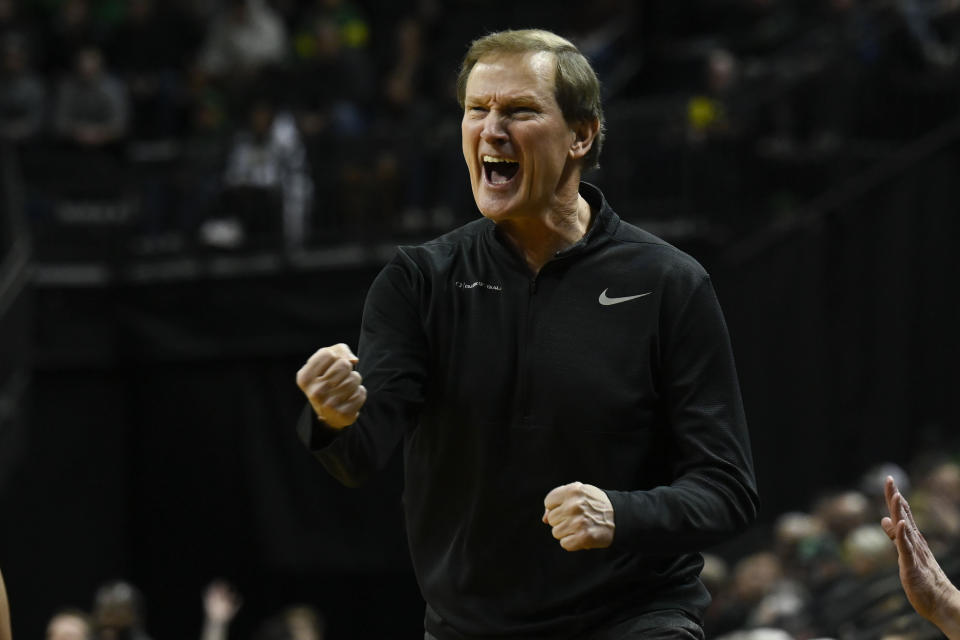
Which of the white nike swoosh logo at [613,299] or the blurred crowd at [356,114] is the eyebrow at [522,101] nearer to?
the white nike swoosh logo at [613,299]

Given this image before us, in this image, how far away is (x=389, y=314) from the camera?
11.2ft

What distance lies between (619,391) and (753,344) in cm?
963

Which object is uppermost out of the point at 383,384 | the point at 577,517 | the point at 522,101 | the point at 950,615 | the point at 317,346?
the point at 522,101

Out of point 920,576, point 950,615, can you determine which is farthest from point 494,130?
point 950,615

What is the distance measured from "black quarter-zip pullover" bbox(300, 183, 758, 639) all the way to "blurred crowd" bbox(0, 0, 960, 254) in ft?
30.3

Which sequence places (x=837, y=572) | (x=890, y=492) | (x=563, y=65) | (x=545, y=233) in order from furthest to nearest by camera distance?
(x=837, y=572), (x=890, y=492), (x=545, y=233), (x=563, y=65)

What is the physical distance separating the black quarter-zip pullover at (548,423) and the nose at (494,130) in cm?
29

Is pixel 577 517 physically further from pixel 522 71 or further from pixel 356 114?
pixel 356 114

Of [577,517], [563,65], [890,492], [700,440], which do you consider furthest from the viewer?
[890,492]

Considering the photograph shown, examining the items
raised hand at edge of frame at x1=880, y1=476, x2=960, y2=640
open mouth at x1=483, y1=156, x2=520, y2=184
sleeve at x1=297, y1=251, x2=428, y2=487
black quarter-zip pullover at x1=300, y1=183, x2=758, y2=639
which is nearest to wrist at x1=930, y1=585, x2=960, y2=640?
raised hand at edge of frame at x1=880, y1=476, x2=960, y2=640

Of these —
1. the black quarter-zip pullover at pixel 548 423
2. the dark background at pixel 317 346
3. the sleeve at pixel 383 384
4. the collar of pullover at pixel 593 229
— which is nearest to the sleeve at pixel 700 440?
the black quarter-zip pullover at pixel 548 423

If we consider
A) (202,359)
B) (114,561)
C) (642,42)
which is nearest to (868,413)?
(642,42)

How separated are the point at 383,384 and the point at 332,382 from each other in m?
0.29

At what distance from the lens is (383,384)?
128 inches
